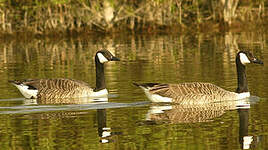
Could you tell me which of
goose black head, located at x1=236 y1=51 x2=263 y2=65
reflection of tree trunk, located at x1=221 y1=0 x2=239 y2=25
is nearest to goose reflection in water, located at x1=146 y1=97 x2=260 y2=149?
goose black head, located at x1=236 y1=51 x2=263 y2=65

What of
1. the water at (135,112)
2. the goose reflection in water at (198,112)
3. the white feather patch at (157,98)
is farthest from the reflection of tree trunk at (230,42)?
the white feather patch at (157,98)

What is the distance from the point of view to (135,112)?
1586cm

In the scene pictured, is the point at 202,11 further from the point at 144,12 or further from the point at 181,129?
the point at 181,129

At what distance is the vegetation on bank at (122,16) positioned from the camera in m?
44.9

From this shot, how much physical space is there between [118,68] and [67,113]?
31.9ft

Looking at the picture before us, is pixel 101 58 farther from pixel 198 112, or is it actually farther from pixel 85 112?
pixel 198 112

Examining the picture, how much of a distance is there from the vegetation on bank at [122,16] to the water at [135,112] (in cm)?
1367

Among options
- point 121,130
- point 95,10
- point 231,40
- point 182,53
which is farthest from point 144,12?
point 121,130

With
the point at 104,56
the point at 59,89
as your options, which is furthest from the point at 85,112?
the point at 104,56

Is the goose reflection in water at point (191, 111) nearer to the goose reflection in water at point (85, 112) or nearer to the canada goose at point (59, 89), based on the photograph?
the goose reflection in water at point (85, 112)

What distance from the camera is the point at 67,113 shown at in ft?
52.6

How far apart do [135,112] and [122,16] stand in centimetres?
3035

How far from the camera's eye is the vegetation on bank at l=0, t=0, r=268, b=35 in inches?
1768

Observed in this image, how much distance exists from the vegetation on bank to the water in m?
13.7
